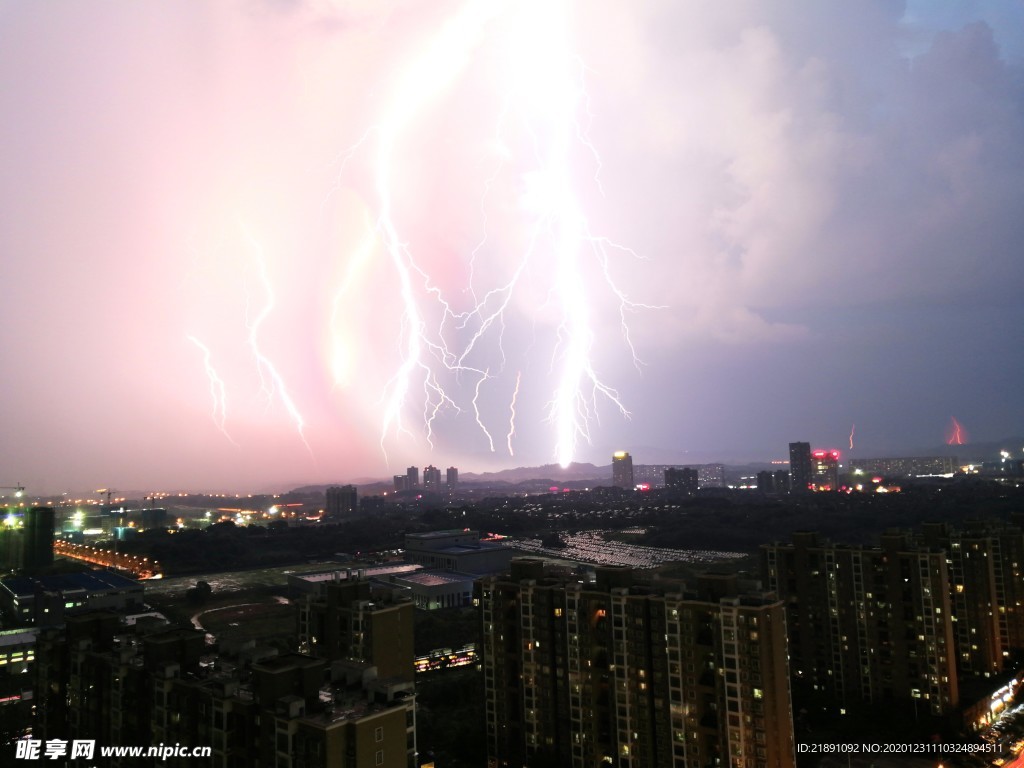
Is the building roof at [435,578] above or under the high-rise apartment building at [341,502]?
above

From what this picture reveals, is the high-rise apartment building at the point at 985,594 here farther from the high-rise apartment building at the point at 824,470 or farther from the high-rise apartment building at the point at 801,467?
the high-rise apartment building at the point at 801,467

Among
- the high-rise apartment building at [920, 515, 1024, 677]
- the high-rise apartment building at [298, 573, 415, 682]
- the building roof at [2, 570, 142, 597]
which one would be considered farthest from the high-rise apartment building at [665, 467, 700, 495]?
the high-rise apartment building at [298, 573, 415, 682]

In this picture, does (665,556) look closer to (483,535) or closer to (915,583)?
(483,535)

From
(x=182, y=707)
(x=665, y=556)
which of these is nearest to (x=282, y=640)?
(x=182, y=707)

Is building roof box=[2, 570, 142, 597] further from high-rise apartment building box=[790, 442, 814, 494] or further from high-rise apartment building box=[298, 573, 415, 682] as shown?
high-rise apartment building box=[790, 442, 814, 494]

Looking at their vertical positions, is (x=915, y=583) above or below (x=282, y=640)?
above

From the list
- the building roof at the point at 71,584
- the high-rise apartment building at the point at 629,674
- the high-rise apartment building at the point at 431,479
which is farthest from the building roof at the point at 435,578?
the high-rise apartment building at the point at 431,479
